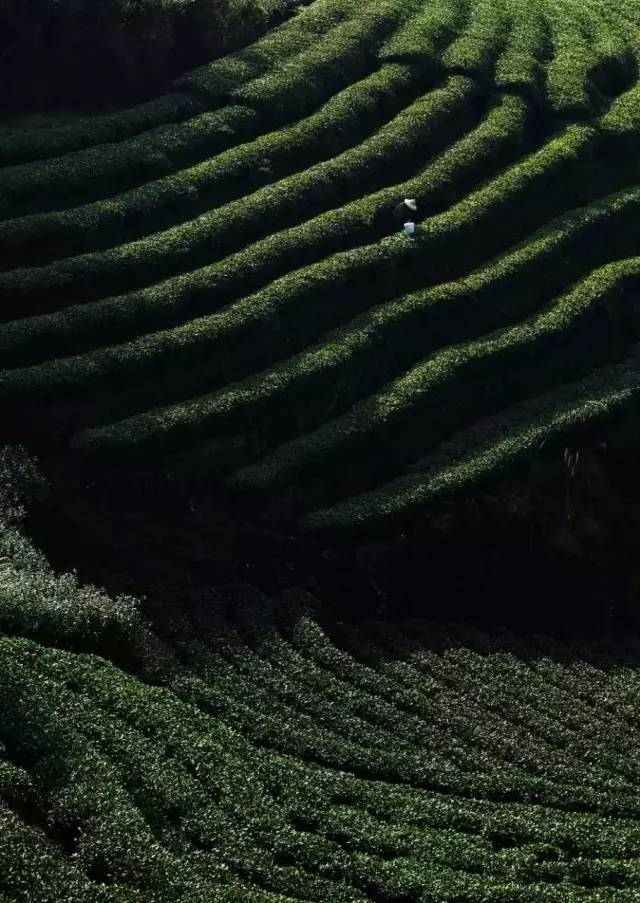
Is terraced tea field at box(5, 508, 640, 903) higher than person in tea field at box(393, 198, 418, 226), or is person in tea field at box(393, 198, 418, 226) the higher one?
person in tea field at box(393, 198, 418, 226)

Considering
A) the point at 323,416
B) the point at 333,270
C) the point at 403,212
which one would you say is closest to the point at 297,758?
the point at 323,416

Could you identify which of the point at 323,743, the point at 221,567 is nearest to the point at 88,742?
the point at 323,743

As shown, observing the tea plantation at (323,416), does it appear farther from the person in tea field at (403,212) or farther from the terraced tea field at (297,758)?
the person in tea field at (403,212)

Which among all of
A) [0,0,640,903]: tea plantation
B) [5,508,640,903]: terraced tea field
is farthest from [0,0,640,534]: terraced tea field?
[5,508,640,903]: terraced tea field

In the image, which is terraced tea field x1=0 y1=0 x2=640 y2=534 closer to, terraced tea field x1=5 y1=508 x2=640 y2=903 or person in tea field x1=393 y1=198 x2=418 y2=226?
person in tea field x1=393 y1=198 x2=418 y2=226

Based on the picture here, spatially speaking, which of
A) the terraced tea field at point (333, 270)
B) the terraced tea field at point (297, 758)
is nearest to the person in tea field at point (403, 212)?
the terraced tea field at point (333, 270)
